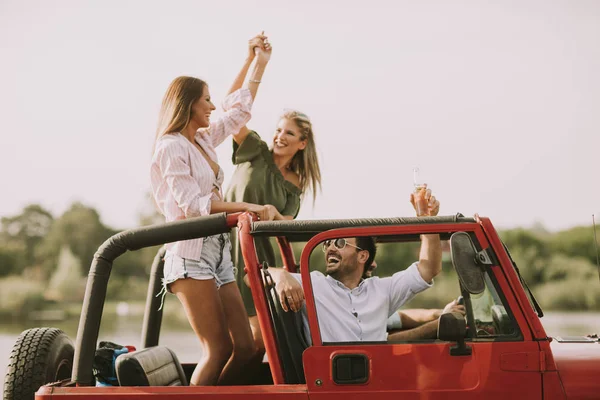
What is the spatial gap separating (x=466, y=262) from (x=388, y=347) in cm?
52

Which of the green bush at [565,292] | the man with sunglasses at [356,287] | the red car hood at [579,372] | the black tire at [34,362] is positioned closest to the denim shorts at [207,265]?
the man with sunglasses at [356,287]

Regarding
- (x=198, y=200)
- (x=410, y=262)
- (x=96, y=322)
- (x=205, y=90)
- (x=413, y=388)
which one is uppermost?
(x=205, y=90)

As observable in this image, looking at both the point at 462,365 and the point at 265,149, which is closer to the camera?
the point at 462,365

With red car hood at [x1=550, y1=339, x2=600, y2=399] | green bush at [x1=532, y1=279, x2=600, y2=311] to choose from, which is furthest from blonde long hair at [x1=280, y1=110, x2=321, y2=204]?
green bush at [x1=532, y1=279, x2=600, y2=311]

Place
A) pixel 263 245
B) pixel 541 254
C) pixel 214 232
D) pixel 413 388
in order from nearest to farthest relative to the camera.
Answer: pixel 413 388, pixel 214 232, pixel 263 245, pixel 541 254

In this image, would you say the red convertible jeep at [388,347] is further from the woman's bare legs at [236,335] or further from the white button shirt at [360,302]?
the woman's bare legs at [236,335]

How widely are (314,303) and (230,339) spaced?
658 mm

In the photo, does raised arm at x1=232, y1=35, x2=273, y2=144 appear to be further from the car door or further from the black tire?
the car door

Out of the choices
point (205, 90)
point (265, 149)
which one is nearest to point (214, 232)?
point (205, 90)

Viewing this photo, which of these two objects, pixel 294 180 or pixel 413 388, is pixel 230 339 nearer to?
pixel 413 388

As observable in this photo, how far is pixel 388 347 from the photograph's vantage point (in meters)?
3.58

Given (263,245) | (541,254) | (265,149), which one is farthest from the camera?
(541,254)

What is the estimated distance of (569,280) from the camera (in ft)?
138

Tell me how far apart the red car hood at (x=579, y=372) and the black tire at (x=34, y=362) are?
2.53m
